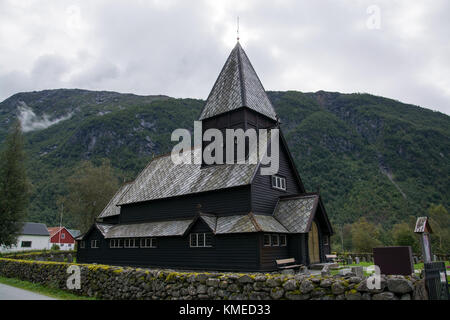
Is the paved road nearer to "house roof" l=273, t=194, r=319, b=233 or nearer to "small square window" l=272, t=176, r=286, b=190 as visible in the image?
"house roof" l=273, t=194, r=319, b=233

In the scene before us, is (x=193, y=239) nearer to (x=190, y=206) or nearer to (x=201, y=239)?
(x=201, y=239)

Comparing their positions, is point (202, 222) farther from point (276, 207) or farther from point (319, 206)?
point (319, 206)

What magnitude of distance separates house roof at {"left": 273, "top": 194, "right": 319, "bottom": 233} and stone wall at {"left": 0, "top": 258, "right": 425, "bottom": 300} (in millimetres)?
12947

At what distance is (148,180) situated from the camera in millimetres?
34031

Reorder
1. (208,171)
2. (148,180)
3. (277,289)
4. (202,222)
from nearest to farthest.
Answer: (277,289) < (202,222) < (208,171) < (148,180)

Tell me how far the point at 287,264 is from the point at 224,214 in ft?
18.6

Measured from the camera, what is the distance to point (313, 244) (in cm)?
2497

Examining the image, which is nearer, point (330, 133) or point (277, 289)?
point (277, 289)

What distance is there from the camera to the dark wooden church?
2216cm

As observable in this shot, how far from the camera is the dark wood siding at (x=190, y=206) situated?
23.7 meters

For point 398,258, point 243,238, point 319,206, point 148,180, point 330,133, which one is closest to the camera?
point 398,258

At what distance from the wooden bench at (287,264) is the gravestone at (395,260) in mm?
8116

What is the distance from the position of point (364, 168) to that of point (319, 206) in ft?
360
